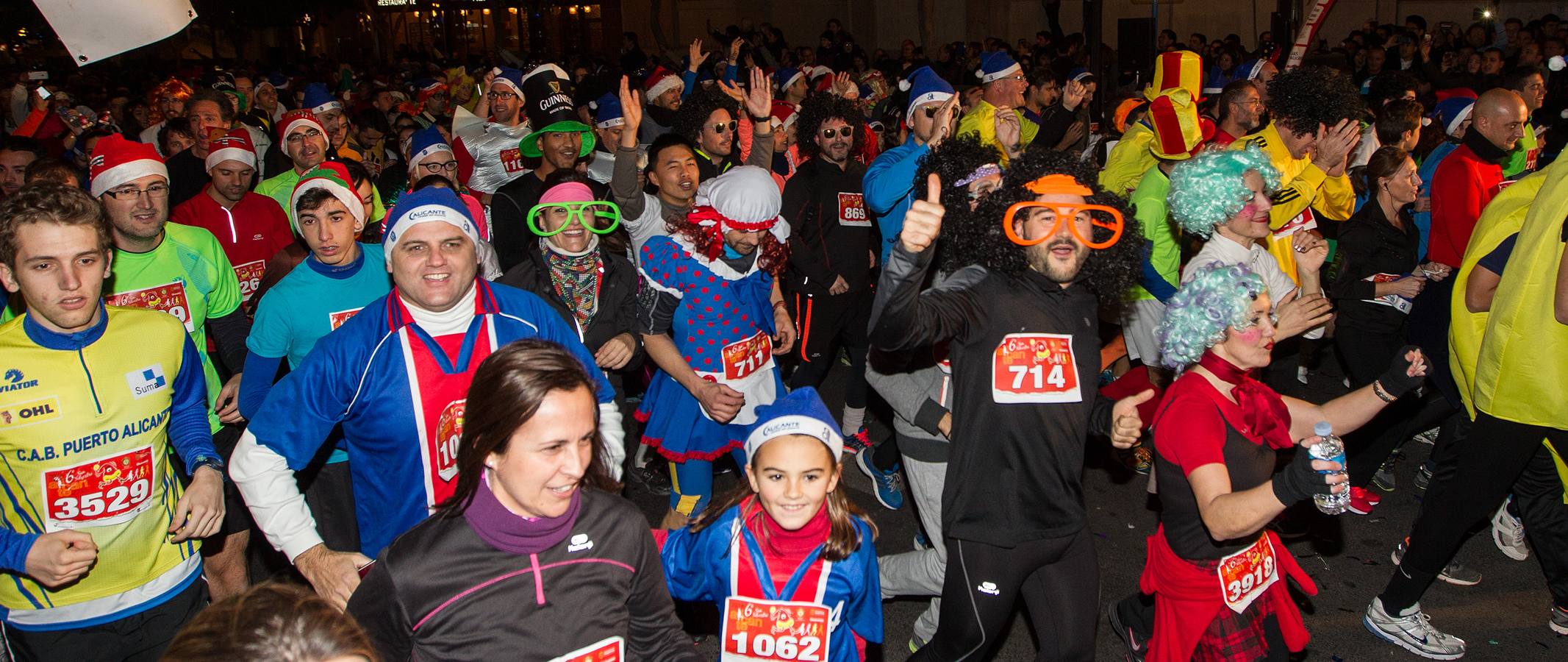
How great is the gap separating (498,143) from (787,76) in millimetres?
6080

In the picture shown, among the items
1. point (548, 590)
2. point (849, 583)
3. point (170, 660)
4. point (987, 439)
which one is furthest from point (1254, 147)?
point (170, 660)

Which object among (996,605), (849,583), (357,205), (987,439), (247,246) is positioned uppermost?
(357,205)

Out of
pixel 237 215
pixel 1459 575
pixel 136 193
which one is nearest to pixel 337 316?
pixel 136 193

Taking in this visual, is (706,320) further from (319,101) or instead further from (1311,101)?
(319,101)

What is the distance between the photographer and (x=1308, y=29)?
36.5 ft

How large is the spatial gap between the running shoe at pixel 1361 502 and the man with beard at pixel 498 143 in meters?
5.90

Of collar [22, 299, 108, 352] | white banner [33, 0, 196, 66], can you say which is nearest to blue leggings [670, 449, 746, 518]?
collar [22, 299, 108, 352]

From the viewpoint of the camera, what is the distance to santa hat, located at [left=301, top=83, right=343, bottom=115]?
9453mm

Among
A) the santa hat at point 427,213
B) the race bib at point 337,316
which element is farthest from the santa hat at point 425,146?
the santa hat at point 427,213

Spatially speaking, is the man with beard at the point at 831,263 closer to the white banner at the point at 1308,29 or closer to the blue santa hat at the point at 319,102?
the blue santa hat at the point at 319,102

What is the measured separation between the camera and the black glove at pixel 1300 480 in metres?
2.93

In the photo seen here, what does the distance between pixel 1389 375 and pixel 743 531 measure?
227 cm

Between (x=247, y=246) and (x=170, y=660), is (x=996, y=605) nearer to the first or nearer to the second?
(x=170, y=660)

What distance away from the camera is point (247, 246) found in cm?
602
